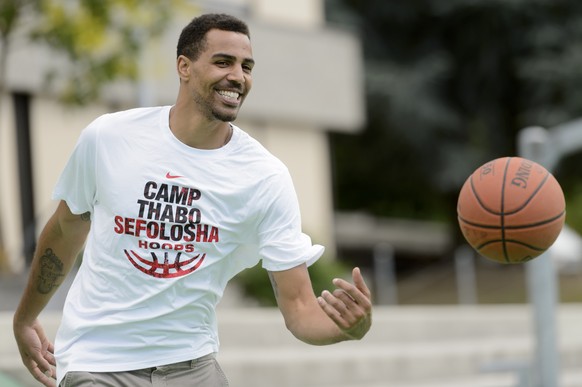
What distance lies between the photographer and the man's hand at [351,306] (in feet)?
13.5

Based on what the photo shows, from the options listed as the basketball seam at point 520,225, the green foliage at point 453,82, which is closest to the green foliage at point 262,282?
the basketball seam at point 520,225

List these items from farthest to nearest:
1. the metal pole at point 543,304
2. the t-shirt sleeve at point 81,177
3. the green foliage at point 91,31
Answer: the green foliage at point 91,31 < the metal pole at point 543,304 < the t-shirt sleeve at point 81,177

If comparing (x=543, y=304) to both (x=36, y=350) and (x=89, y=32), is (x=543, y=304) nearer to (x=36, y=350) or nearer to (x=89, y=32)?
(x=89, y=32)

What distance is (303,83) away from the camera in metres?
22.0

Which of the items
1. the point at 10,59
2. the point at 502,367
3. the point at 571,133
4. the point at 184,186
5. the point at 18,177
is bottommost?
the point at 502,367

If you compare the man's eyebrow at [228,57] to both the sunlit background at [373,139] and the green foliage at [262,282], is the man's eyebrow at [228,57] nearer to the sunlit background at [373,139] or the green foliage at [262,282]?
the sunlit background at [373,139]

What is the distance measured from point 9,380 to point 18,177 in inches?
379

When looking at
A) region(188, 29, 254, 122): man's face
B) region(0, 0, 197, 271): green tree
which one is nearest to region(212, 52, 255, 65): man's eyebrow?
region(188, 29, 254, 122): man's face

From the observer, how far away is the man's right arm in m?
4.96

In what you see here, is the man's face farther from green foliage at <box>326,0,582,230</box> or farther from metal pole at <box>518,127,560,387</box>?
green foliage at <box>326,0,582,230</box>

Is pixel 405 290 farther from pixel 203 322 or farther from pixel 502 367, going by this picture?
pixel 203 322

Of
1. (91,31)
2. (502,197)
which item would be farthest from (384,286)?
(502,197)

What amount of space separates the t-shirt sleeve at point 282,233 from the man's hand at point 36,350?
104 cm

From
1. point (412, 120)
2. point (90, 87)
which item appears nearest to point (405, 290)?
point (412, 120)
